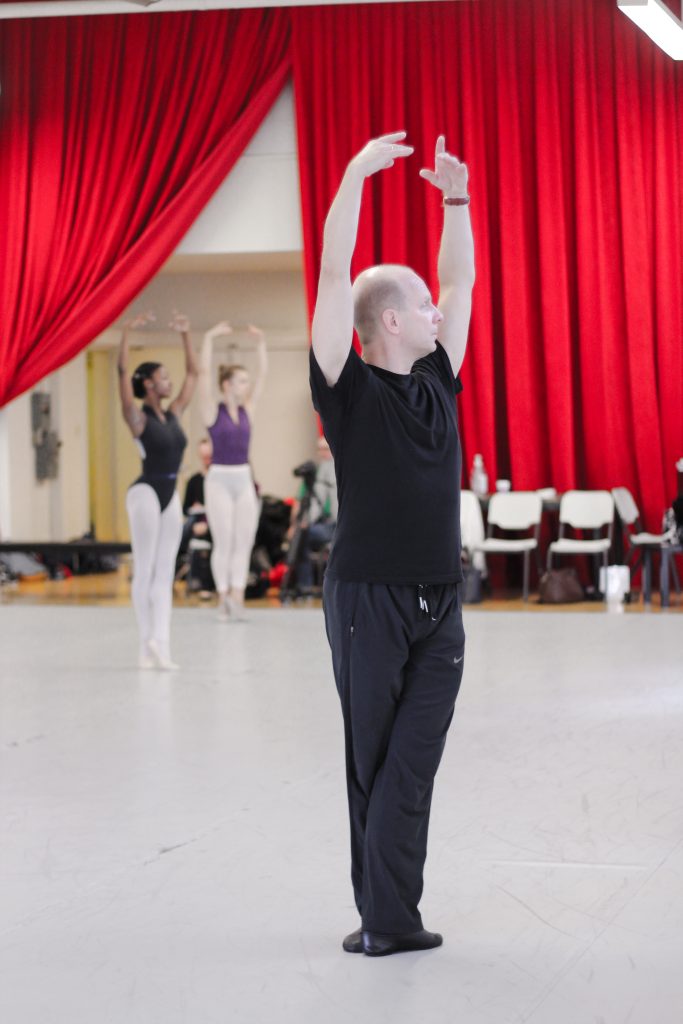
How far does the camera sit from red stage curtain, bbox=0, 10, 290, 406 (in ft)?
34.8

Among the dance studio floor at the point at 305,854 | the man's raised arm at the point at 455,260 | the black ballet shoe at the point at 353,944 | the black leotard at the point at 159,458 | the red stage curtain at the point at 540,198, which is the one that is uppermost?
the red stage curtain at the point at 540,198

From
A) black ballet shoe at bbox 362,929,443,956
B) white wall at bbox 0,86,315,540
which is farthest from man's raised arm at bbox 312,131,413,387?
white wall at bbox 0,86,315,540

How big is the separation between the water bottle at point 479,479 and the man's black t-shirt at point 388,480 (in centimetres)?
730

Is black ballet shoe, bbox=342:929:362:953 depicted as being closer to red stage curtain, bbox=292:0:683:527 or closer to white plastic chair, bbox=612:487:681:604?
white plastic chair, bbox=612:487:681:604

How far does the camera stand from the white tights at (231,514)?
27.4 feet

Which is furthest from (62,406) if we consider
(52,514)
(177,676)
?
(177,676)

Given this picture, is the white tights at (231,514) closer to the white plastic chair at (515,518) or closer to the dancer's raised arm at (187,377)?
the dancer's raised arm at (187,377)

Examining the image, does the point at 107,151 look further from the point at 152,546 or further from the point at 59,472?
the point at 152,546

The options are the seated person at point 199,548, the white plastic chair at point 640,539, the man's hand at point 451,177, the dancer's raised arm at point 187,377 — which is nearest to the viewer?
the man's hand at point 451,177

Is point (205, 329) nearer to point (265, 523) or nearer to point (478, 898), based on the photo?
point (265, 523)

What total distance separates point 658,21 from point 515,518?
355cm

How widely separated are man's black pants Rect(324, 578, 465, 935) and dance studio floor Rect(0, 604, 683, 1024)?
16 centimetres

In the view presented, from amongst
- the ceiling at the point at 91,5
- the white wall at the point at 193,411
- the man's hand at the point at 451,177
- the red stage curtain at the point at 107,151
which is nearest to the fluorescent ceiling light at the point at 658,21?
the ceiling at the point at 91,5

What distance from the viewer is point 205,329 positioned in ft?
44.8
